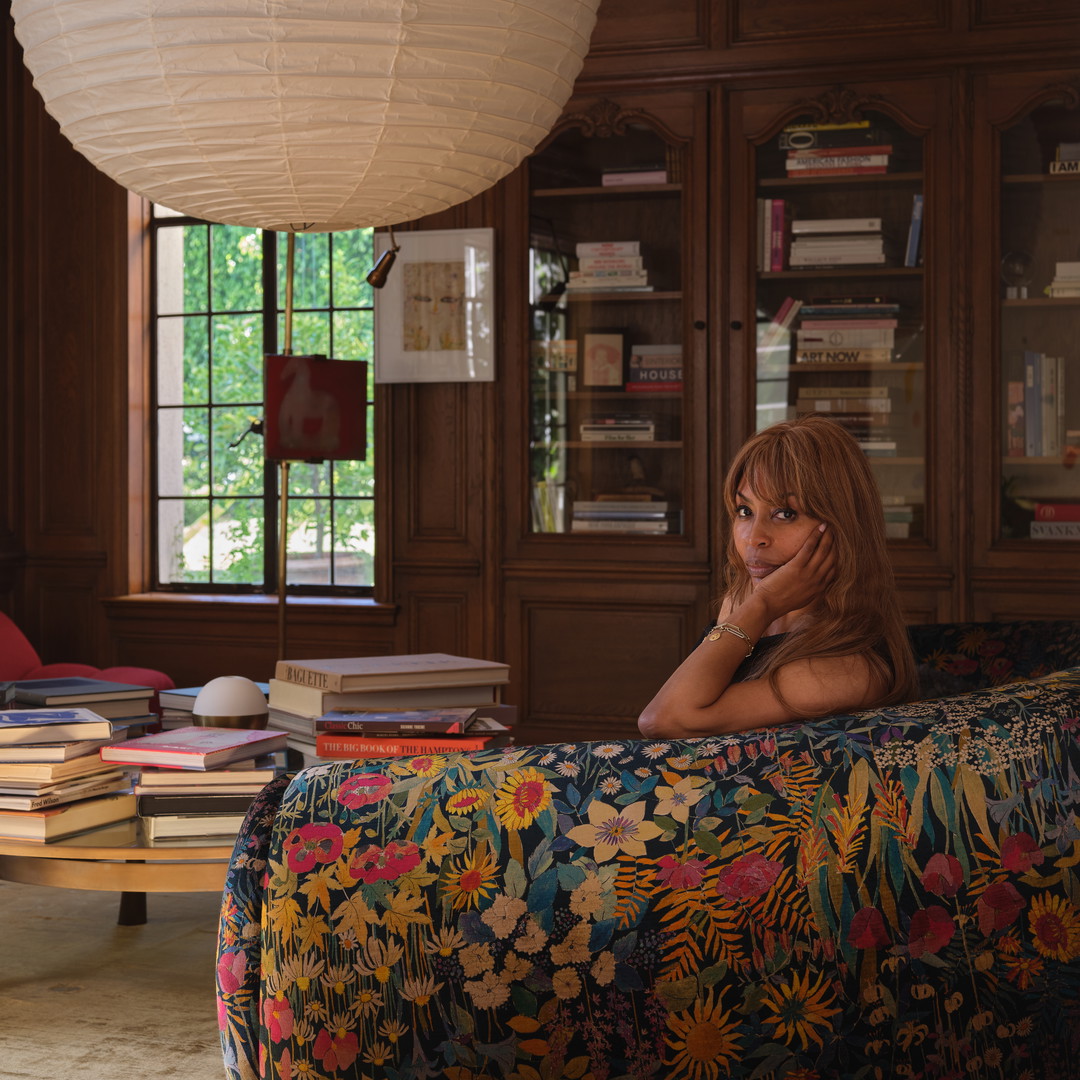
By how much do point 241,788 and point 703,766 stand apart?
44.2 inches

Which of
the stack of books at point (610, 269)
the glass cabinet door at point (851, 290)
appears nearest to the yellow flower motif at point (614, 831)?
the glass cabinet door at point (851, 290)

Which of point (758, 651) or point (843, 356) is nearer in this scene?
point (758, 651)

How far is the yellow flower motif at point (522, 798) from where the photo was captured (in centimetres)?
98

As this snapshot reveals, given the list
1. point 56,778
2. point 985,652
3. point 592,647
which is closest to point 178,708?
point 56,778

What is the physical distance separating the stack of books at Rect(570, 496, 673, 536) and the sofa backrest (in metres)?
1.81

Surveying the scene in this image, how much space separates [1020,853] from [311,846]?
0.54 metres

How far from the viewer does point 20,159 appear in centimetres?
481

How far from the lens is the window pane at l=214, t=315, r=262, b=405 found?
194 inches

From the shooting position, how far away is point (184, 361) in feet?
16.4

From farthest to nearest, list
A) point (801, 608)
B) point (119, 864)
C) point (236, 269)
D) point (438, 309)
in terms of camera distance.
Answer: point (236, 269)
point (438, 309)
point (119, 864)
point (801, 608)

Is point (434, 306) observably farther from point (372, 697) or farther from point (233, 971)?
point (233, 971)

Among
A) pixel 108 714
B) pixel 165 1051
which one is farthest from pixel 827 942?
pixel 108 714

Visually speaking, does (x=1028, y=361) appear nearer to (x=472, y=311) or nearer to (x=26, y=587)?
(x=472, y=311)

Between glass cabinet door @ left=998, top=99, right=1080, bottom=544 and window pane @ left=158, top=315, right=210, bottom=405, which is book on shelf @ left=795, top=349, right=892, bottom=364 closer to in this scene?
glass cabinet door @ left=998, top=99, right=1080, bottom=544
